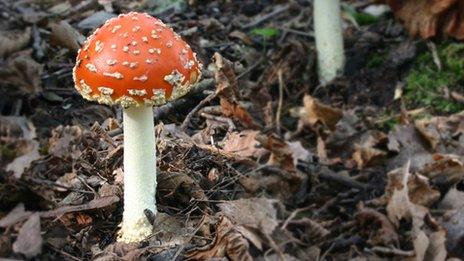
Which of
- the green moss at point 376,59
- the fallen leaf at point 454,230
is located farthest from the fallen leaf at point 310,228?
the green moss at point 376,59

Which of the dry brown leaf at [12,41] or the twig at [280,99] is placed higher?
the dry brown leaf at [12,41]

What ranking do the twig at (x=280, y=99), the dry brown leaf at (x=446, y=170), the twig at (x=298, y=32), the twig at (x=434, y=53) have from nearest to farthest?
the dry brown leaf at (x=446, y=170) → the twig at (x=280, y=99) → the twig at (x=434, y=53) → the twig at (x=298, y=32)

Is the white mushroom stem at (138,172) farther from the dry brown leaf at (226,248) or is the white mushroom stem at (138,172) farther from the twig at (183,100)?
the twig at (183,100)

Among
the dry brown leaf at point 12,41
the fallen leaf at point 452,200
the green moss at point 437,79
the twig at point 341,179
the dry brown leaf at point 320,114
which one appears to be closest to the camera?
the fallen leaf at point 452,200

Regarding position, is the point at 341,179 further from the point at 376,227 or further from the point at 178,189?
the point at 178,189

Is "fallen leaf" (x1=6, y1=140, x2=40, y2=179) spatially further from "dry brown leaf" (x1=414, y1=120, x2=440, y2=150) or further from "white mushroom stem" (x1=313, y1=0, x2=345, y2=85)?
"white mushroom stem" (x1=313, y1=0, x2=345, y2=85)

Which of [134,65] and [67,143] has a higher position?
[134,65]

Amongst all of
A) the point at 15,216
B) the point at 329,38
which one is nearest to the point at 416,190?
the point at 15,216

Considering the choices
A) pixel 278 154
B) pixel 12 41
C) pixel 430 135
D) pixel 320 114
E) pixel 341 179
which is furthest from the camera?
pixel 320 114
